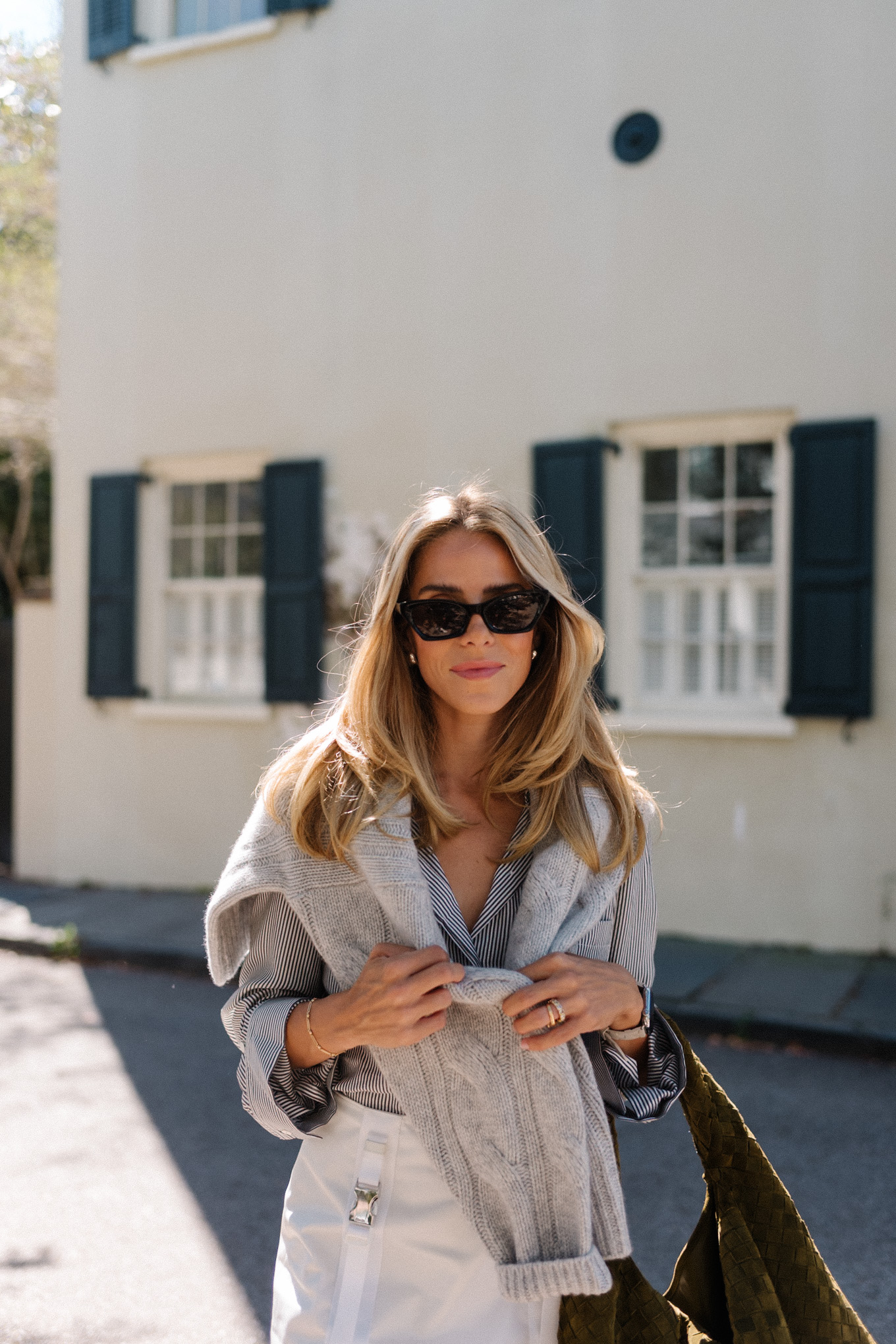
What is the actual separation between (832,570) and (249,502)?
14.4ft

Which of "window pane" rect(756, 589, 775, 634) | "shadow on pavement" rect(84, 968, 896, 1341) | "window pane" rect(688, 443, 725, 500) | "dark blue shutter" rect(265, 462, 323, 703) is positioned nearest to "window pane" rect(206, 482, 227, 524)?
"dark blue shutter" rect(265, 462, 323, 703)

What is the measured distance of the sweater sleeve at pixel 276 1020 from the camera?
1757mm

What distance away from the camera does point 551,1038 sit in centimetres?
162

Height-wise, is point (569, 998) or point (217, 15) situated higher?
point (217, 15)

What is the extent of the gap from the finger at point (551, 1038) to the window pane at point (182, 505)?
833 cm

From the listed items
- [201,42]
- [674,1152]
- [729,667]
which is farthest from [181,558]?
[674,1152]

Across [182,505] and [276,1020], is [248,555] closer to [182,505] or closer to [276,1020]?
[182,505]

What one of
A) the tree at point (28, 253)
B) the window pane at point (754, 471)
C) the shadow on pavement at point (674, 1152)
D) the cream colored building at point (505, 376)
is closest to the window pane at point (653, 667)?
the cream colored building at point (505, 376)

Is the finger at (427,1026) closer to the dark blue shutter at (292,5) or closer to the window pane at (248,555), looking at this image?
the window pane at (248,555)

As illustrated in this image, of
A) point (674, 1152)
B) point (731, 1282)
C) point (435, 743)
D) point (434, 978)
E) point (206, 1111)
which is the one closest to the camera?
point (434, 978)

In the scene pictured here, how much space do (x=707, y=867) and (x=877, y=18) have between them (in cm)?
499

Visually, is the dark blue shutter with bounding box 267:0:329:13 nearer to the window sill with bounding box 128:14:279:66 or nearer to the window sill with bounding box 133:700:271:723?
the window sill with bounding box 128:14:279:66

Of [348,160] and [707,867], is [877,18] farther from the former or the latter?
[707,867]

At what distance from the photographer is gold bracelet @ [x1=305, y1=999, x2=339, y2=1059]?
1.72 meters
